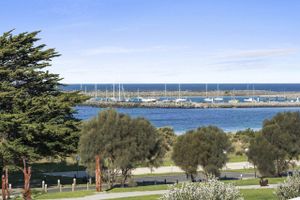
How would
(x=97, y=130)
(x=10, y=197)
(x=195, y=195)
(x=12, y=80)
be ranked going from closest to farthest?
1. (x=195, y=195)
2. (x=10, y=197)
3. (x=97, y=130)
4. (x=12, y=80)

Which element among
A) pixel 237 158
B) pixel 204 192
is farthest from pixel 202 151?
pixel 204 192

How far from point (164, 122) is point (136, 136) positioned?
115 meters

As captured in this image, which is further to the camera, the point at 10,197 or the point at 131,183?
the point at 131,183

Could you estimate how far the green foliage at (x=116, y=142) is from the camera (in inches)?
1652

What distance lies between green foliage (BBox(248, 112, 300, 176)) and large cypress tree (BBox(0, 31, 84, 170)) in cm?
1648

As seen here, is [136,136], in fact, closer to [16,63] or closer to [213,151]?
[213,151]

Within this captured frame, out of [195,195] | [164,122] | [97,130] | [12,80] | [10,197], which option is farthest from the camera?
[164,122]

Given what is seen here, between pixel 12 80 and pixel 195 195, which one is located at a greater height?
pixel 12 80

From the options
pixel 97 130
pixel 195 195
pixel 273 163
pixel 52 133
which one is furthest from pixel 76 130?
pixel 195 195

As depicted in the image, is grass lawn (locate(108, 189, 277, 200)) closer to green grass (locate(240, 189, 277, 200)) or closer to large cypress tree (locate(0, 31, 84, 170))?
green grass (locate(240, 189, 277, 200))

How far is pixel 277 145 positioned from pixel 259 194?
17.3 meters

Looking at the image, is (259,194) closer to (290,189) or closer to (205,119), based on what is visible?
(290,189)

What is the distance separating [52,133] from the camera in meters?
45.2

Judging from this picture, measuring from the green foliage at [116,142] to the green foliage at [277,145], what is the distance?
976 centimetres
